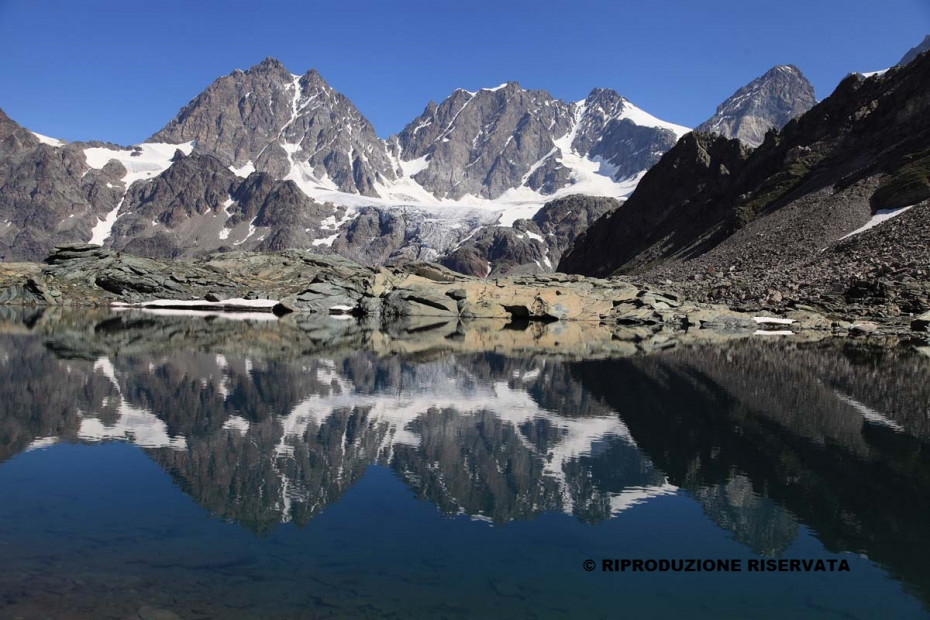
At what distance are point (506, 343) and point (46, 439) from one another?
1404 inches

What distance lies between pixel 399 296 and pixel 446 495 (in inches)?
2753

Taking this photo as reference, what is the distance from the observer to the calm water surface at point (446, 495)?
33.3 ft

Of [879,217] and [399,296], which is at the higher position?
[879,217]

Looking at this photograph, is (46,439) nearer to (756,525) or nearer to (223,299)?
(756,525)

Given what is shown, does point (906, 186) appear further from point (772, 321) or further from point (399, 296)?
point (399, 296)

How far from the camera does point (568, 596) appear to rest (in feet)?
33.5

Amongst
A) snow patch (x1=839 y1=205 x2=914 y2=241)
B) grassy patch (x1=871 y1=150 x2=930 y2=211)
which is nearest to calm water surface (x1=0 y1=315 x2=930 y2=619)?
snow patch (x1=839 y1=205 x2=914 y2=241)

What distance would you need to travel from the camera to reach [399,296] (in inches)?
3319

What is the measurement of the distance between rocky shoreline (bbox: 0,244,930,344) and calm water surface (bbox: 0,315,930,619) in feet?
130

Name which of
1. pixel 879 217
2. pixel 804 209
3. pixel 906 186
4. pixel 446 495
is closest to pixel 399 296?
pixel 879 217

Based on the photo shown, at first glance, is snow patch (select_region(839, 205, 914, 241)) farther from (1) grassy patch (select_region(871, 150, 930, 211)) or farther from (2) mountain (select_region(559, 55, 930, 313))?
(1) grassy patch (select_region(871, 150, 930, 211))

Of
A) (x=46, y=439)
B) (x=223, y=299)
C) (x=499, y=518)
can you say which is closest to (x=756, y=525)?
(x=499, y=518)

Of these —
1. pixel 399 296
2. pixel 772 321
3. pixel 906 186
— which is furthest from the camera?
pixel 906 186

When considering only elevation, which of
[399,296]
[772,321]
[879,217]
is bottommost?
[772,321]
